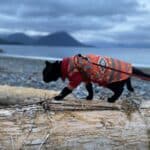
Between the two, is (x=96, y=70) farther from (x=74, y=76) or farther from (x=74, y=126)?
(x=74, y=126)

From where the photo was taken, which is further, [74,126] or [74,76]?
[74,76]

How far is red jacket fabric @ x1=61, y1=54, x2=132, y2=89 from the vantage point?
9.64m

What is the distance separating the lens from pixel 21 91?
473 inches

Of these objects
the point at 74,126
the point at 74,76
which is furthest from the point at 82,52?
the point at 74,126

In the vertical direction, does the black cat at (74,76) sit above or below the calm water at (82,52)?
above

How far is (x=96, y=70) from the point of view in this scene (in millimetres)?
9641

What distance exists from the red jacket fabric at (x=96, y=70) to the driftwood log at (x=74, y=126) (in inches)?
45.6

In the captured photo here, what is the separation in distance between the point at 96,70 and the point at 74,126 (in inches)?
76.5

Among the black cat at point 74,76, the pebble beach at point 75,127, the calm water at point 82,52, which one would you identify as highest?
the black cat at point 74,76

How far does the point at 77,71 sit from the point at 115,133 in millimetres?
1996

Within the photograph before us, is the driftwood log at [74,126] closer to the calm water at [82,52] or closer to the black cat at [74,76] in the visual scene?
the black cat at [74,76]

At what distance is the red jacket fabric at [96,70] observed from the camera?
9.64 m

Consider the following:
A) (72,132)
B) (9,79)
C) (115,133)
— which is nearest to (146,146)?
(115,133)

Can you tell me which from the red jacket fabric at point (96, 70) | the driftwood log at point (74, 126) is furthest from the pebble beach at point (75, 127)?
the red jacket fabric at point (96, 70)
